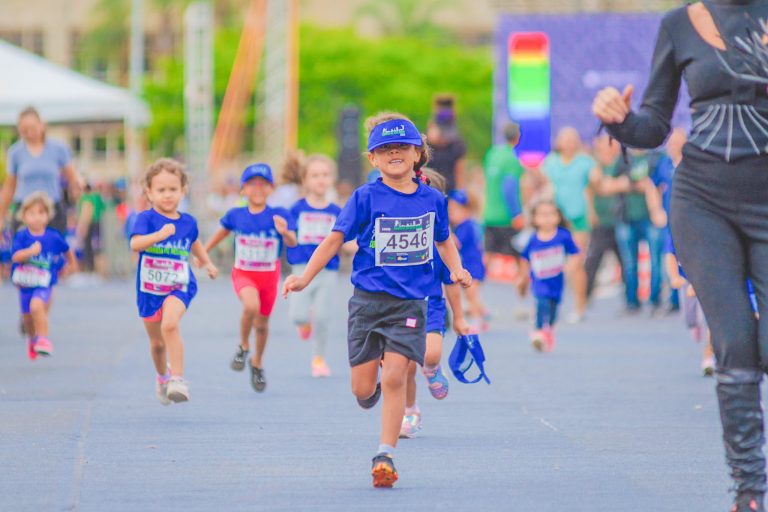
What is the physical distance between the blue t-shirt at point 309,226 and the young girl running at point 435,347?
10.5ft

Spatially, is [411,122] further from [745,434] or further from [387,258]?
[745,434]

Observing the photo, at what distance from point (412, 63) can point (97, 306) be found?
57646 millimetres

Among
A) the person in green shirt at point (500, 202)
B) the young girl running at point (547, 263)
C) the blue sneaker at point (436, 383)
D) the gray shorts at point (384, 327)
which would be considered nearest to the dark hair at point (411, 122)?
the gray shorts at point (384, 327)

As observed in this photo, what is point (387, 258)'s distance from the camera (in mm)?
7699

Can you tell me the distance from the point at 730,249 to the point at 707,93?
1.81 ft

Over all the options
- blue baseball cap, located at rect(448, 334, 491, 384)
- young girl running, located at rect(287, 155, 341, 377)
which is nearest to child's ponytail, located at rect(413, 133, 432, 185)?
blue baseball cap, located at rect(448, 334, 491, 384)

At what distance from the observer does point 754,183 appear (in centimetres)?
603

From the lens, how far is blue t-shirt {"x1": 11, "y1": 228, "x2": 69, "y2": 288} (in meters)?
13.3

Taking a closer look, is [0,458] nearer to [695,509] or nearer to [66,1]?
[695,509]

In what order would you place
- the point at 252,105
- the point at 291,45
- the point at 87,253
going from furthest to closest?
the point at 252,105 → the point at 291,45 → the point at 87,253

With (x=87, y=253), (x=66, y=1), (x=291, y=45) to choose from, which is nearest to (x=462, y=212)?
(x=87, y=253)

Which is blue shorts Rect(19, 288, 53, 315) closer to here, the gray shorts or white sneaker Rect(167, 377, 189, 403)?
white sneaker Rect(167, 377, 189, 403)

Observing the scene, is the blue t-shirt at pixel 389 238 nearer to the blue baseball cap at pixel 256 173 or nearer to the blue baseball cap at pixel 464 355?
the blue baseball cap at pixel 464 355

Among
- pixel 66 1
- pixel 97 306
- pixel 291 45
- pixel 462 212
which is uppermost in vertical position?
pixel 66 1
